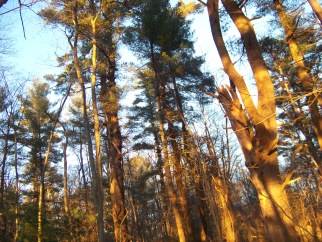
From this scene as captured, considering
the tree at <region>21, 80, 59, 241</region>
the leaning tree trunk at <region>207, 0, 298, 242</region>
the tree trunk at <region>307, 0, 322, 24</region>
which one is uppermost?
the tree at <region>21, 80, 59, 241</region>

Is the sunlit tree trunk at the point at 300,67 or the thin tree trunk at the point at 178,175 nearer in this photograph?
the sunlit tree trunk at the point at 300,67

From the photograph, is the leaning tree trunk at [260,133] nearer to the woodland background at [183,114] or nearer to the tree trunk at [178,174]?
the woodland background at [183,114]

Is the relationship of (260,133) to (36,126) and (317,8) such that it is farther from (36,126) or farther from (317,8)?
(36,126)

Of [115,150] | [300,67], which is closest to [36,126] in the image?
[115,150]

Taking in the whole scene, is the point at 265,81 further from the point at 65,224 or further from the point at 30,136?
the point at 30,136

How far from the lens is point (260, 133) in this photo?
463 centimetres

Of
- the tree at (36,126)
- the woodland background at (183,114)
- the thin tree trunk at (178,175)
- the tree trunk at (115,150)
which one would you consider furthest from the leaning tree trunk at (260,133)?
the tree at (36,126)

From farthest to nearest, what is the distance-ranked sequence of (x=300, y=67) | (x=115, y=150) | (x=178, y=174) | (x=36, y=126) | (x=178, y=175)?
(x=36, y=126)
(x=115, y=150)
(x=178, y=174)
(x=178, y=175)
(x=300, y=67)

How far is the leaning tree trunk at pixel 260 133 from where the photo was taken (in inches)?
168

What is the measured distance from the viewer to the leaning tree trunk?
428cm

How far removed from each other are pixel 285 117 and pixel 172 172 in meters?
8.84

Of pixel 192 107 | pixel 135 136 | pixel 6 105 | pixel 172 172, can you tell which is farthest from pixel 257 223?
pixel 6 105

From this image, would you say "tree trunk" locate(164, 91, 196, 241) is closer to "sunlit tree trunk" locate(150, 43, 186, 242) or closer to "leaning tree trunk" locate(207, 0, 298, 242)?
"sunlit tree trunk" locate(150, 43, 186, 242)

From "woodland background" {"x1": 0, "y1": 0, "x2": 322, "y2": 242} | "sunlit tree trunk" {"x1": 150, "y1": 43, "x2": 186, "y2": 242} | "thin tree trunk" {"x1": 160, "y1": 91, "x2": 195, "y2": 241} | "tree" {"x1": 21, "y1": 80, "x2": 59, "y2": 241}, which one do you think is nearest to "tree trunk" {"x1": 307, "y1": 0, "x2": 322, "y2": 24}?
"woodland background" {"x1": 0, "y1": 0, "x2": 322, "y2": 242}
